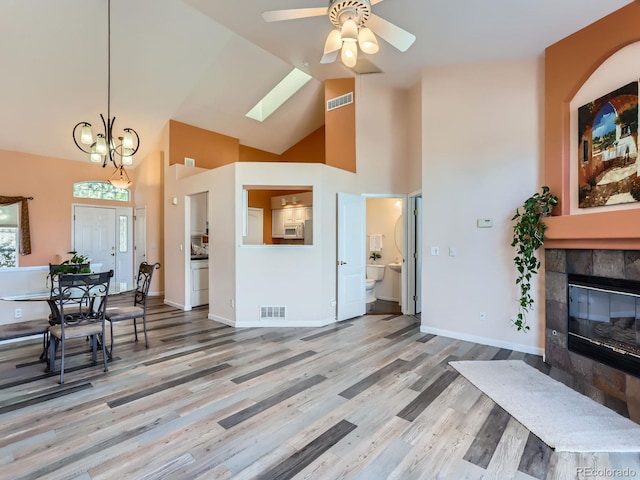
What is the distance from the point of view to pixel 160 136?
675cm

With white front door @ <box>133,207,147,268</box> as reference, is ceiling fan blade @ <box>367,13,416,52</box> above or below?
above

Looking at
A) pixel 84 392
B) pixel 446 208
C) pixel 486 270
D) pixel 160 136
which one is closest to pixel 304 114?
pixel 160 136

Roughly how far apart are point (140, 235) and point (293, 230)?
145 inches

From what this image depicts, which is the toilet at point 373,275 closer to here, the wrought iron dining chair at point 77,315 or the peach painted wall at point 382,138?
the peach painted wall at point 382,138

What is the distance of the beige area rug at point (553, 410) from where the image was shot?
2.02m

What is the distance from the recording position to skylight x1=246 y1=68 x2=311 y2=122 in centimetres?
632

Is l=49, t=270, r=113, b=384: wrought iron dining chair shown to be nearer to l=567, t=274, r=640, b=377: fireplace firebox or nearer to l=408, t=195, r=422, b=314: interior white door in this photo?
l=408, t=195, r=422, b=314: interior white door

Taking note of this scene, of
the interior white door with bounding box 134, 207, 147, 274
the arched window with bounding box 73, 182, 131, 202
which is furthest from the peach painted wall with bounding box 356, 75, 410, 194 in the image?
the arched window with bounding box 73, 182, 131, 202

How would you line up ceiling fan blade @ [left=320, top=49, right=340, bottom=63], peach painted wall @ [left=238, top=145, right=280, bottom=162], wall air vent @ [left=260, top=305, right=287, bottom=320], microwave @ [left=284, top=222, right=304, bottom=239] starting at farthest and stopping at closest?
peach painted wall @ [left=238, top=145, right=280, bottom=162], microwave @ [left=284, top=222, right=304, bottom=239], wall air vent @ [left=260, top=305, right=287, bottom=320], ceiling fan blade @ [left=320, top=49, right=340, bottom=63]

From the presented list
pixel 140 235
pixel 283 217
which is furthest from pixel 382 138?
pixel 140 235

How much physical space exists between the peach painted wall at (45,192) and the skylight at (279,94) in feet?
13.2

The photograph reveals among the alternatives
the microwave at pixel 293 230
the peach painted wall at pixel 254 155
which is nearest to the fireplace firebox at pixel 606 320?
the microwave at pixel 293 230

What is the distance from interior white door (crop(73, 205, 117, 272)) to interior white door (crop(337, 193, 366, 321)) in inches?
213

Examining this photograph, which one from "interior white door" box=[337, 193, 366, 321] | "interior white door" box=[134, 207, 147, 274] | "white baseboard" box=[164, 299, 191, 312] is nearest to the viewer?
"interior white door" box=[337, 193, 366, 321]
